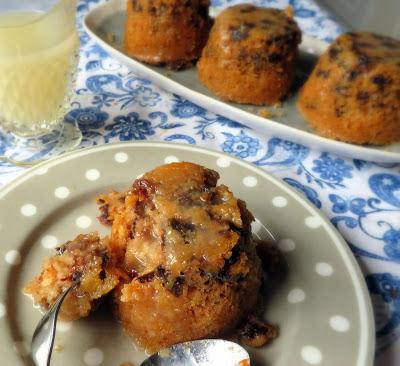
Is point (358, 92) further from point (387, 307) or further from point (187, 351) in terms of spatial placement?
point (187, 351)

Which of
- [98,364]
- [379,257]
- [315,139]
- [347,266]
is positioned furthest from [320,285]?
[315,139]

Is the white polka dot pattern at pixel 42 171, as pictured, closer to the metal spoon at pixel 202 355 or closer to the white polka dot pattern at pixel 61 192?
the white polka dot pattern at pixel 61 192

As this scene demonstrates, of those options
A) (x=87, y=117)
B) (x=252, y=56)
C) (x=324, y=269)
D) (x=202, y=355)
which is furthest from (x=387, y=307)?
(x=87, y=117)

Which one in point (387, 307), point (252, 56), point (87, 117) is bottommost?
point (87, 117)

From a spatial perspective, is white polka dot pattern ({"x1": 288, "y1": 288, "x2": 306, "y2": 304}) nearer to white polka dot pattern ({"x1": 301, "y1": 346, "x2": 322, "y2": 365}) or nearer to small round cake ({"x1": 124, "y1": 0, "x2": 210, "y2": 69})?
→ white polka dot pattern ({"x1": 301, "y1": 346, "x2": 322, "y2": 365})

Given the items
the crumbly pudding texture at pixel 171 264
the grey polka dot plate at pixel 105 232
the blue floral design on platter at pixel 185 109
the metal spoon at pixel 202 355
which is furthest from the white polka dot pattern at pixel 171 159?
the metal spoon at pixel 202 355

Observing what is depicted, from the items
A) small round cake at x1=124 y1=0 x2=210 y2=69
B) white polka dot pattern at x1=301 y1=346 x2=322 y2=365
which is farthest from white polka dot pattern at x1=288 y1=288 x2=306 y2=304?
small round cake at x1=124 y1=0 x2=210 y2=69
